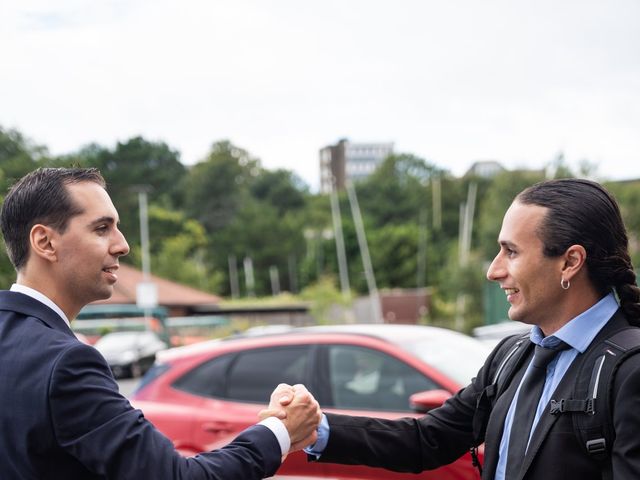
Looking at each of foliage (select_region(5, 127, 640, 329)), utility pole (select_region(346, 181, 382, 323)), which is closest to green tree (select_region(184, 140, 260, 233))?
foliage (select_region(5, 127, 640, 329))

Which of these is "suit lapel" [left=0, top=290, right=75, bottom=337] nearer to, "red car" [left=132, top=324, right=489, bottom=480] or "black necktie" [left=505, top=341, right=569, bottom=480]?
"black necktie" [left=505, top=341, right=569, bottom=480]

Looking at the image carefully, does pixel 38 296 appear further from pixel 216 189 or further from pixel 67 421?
pixel 216 189

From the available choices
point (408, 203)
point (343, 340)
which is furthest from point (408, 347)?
point (408, 203)

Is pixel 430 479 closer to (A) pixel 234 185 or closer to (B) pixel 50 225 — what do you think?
(B) pixel 50 225

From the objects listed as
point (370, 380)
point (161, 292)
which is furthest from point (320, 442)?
point (161, 292)

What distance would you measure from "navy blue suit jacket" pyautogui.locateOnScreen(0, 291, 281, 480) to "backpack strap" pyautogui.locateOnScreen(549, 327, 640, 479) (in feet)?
3.28

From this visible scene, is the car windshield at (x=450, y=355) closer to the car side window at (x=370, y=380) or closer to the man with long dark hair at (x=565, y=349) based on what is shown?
the car side window at (x=370, y=380)

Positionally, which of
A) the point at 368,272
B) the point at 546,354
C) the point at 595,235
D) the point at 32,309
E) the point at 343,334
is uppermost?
the point at 595,235

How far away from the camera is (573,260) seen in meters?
2.48

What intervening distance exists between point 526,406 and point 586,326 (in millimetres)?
288

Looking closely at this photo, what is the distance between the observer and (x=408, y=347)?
556 centimetres

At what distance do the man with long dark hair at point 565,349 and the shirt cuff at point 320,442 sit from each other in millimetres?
338

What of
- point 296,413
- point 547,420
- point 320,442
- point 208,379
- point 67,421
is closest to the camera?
point 67,421

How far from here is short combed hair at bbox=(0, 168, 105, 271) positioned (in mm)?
2457
